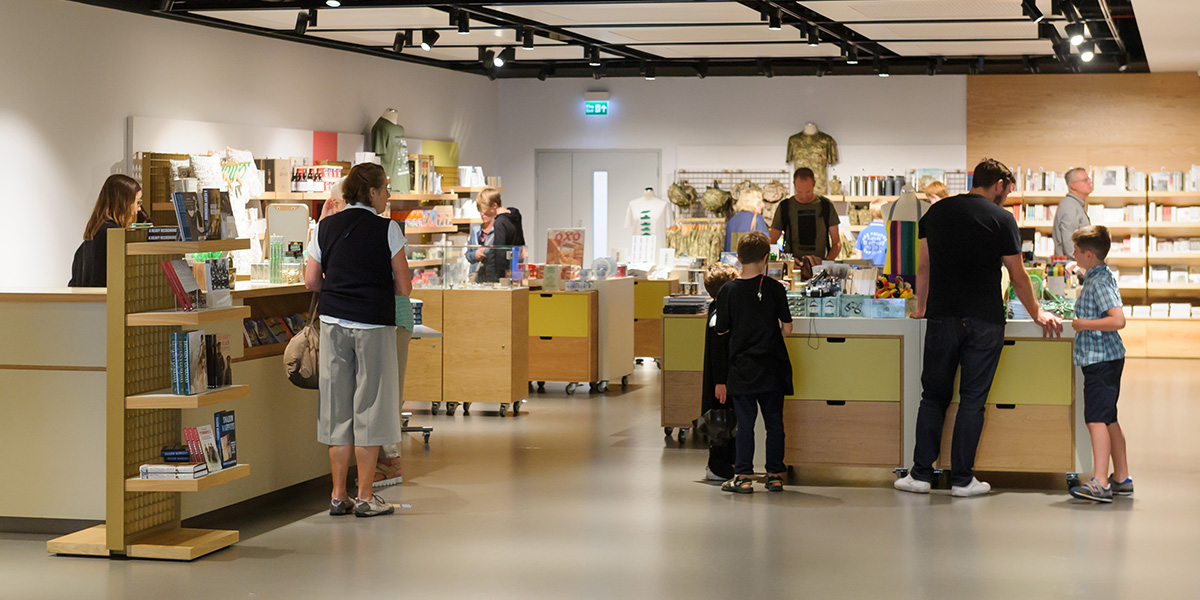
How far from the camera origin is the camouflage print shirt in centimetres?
1503

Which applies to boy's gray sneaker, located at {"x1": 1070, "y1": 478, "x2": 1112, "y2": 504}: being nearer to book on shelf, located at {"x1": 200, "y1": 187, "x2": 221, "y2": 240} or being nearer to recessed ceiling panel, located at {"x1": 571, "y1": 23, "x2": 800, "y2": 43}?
book on shelf, located at {"x1": 200, "y1": 187, "x2": 221, "y2": 240}

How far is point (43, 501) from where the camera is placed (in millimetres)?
5672

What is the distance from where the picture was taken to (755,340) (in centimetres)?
648

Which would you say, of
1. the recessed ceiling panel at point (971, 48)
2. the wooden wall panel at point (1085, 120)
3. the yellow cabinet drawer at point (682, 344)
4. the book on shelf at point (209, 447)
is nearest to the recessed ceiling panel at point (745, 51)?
the recessed ceiling panel at point (971, 48)

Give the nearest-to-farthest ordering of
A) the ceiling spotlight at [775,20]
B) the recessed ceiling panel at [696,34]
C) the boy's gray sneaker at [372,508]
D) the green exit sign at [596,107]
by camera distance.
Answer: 1. the boy's gray sneaker at [372,508]
2. the ceiling spotlight at [775,20]
3. the recessed ceiling panel at [696,34]
4. the green exit sign at [596,107]

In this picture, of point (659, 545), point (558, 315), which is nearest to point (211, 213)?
point (659, 545)

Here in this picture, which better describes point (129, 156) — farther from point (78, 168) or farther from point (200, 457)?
point (200, 457)

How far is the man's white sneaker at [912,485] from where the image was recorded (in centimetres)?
668

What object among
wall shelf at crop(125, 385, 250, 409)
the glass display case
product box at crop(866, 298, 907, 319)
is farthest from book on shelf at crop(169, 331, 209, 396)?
the glass display case

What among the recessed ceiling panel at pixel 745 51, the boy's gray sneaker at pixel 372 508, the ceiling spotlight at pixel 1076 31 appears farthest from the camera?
the recessed ceiling panel at pixel 745 51

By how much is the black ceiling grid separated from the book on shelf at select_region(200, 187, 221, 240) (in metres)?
4.22

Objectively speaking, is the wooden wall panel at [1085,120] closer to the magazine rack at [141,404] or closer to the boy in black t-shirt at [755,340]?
the boy in black t-shirt at [755,340]

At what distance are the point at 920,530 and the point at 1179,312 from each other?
30.8 feet

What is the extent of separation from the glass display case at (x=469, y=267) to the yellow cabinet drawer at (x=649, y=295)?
2695mm
